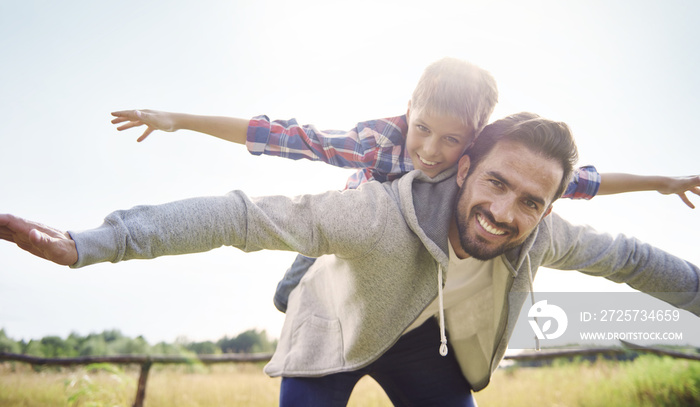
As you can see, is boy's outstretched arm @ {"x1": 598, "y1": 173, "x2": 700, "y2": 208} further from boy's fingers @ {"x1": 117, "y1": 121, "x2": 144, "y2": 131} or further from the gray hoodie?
boy's fingers @ {"x1": 117, "y1": 121, "x2": 144, "y2": 131}

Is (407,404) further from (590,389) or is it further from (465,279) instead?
(590,389)

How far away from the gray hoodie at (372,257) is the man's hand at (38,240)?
0.03 meters

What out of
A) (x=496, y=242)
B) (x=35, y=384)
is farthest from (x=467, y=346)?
(x=35, y=384)

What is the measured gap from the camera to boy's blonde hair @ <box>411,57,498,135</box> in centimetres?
246

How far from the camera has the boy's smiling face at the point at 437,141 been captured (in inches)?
96.0

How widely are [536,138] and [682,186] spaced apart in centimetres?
156

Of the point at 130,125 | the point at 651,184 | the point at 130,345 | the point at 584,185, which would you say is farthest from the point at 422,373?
the point at 130,345

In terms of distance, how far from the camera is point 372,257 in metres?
1.78

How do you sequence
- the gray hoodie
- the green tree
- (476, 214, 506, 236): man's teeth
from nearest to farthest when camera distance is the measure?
the gray hoodie → (476, 214, 506, 236): man's teeth → the green tree

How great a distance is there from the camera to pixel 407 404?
7.88 ft

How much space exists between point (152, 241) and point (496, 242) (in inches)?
53.8

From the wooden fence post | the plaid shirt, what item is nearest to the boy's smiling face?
the plaid shirt

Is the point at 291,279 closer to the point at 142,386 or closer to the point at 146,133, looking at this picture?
the point at 146,133

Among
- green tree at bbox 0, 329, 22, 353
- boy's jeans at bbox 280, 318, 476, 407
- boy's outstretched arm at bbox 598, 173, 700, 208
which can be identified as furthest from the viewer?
green tree at bbox 0, 329, 22, 353
